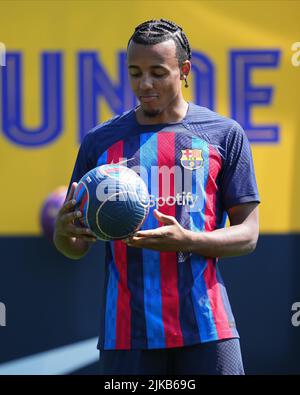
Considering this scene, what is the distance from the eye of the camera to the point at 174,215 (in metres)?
3.16

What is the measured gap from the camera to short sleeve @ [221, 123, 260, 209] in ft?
10.6

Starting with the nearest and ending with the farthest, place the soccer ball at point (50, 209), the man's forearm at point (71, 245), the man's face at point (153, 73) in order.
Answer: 1. the man's face at point (153, 73)
2. the man's forearm at point (71, 245)
3. the soccer ball at point (50, 209)

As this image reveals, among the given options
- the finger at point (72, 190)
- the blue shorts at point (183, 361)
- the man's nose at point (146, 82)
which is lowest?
the blue shorts at point (183, 361)

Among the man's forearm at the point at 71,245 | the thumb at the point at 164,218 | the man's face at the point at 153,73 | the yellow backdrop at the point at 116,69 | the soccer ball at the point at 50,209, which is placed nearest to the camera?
the thumb at the point at 164,218

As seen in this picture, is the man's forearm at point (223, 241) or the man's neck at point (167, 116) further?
the man's neck at point (167, 116)

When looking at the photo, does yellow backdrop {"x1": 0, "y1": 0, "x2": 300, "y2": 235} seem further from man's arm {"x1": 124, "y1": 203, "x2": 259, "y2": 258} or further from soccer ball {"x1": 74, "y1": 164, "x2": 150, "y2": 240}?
soccer ball {"x1": 74, "y1": 164, "x2": 150, "y2": 240}

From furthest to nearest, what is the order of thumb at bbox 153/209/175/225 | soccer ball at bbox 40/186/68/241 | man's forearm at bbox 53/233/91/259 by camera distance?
soccer ball at bbox 40/186/68/241
man's forearm at bbox 53/233/91/259
thumb at bbox 153/209/175/225

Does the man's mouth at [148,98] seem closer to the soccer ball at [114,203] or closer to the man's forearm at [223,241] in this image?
the soccer ball at [114,203]

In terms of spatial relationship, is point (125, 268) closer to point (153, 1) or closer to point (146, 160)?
point (146, 160)

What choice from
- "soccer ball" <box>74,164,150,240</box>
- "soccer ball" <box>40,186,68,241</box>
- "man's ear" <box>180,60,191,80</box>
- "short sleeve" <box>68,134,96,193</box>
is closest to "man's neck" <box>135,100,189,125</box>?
"man's ear" <box>180,60,191,80</box>

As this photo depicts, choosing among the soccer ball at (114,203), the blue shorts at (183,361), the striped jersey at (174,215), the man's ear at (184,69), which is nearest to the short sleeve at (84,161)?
the striped jersey at (174,215)

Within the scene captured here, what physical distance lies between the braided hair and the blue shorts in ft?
3.51

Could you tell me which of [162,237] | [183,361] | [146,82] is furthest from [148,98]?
[183,361]

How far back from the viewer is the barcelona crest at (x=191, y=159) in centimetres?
319
